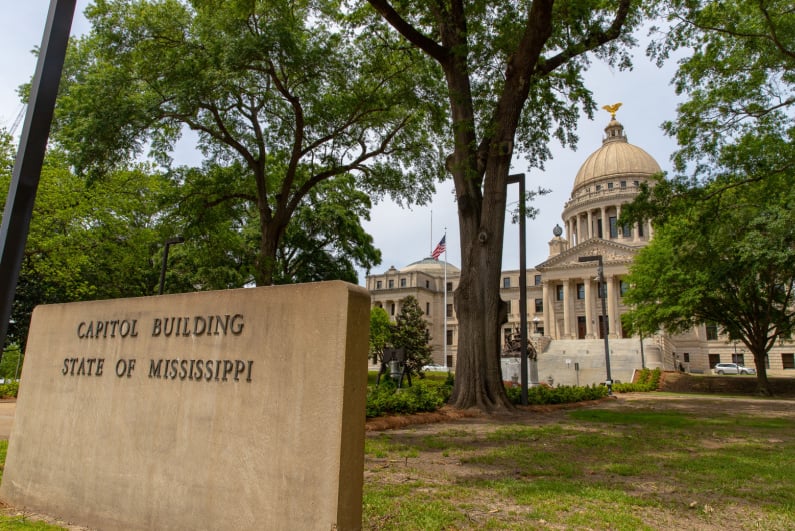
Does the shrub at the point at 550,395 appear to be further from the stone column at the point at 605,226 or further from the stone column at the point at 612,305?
the stone column at the point at 605,226

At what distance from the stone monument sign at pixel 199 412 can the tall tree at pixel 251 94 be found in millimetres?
11681

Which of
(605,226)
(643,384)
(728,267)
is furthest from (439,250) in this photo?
(605,226)

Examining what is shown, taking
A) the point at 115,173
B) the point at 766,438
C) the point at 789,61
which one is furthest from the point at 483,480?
the point at 115,173

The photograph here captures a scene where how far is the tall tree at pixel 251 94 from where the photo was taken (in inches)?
587

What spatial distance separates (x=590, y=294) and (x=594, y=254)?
22.8ft

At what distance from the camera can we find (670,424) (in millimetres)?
10930

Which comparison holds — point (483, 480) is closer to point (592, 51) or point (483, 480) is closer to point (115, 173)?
point (592, 51)

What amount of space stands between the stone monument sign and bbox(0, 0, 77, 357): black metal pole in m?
1.06

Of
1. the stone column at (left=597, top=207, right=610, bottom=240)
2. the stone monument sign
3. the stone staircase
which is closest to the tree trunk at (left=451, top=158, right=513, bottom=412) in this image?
the stone monument sign

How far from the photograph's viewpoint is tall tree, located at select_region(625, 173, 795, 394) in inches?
715

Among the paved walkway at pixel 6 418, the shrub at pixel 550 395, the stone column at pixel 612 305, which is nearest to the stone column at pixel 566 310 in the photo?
the stone column at pixel 612 305

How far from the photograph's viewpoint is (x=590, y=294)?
70812mm

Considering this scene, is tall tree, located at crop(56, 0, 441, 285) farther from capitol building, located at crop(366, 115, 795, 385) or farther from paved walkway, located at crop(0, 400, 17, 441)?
capitol building, located at crop(366, 115, 795, 385)

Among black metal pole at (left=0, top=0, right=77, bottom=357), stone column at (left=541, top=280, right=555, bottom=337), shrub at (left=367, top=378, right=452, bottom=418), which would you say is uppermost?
stone column at (left=541, top=280, right=555, bottom=337)
